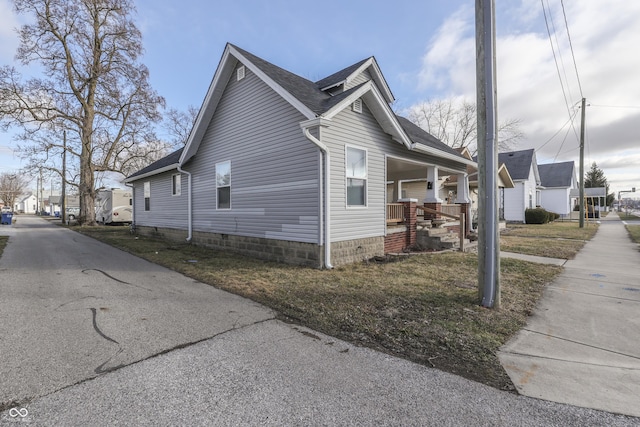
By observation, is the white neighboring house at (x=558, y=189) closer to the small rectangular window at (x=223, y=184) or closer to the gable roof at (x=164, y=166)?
the small rectangular window at (x=223, y=184)

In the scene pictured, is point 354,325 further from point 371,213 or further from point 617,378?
point 371,213

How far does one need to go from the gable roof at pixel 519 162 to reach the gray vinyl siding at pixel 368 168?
22.1 m

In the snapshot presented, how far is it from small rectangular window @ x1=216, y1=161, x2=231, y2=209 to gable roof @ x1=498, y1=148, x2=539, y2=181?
2470cm

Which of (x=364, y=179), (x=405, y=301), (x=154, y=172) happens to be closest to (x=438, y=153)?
(x=364, y=179)

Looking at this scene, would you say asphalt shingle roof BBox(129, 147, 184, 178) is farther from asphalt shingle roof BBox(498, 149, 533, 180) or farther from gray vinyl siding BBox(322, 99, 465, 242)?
asphalt shingle roof BBox(498, 149, 533, 180)

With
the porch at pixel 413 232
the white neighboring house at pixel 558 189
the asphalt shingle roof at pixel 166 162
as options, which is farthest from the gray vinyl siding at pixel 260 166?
the white neighboring house at pixel 558 189

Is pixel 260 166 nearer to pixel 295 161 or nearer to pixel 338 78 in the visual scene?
pixel 295 161

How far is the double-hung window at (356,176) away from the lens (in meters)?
7.84

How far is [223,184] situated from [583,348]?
30.8ft

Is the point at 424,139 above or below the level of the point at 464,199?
above

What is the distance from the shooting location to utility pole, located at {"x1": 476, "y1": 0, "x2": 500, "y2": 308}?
170 inches

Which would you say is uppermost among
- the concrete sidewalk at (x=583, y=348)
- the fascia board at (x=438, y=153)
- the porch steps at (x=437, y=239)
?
the fascia board at (x=438, y=153)

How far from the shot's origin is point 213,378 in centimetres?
267

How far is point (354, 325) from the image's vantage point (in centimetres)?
387
